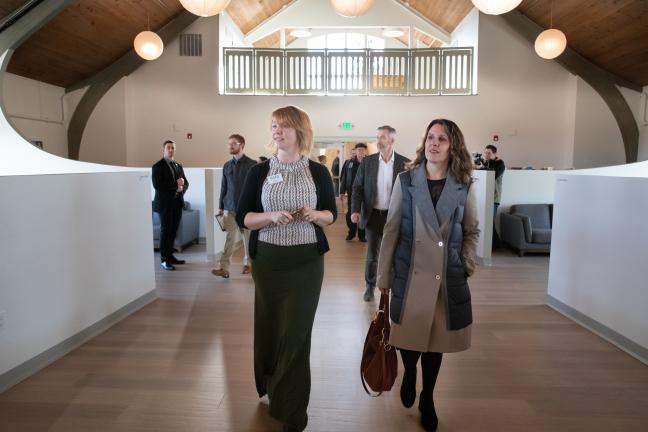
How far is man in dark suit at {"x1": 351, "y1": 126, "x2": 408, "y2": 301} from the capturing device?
Result: 453 cm

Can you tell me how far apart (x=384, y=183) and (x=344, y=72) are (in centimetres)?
802

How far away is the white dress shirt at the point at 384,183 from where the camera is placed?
4531 millimetres

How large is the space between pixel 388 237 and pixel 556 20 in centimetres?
996

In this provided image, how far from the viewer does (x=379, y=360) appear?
2377 mm

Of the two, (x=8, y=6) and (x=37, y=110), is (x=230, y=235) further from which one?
(x=37, y=110)

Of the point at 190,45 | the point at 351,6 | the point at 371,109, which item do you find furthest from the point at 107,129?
the point at 351,6

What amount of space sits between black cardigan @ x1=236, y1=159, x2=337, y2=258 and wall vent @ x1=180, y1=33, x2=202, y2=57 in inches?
411

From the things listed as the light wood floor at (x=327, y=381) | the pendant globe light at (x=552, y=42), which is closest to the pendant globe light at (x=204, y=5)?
the light wood floor at (x=327, y=381)

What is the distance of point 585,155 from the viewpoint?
37.8 ft

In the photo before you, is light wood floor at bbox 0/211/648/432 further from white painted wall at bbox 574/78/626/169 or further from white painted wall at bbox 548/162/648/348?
white painted wall at bbox 574/78/626/169

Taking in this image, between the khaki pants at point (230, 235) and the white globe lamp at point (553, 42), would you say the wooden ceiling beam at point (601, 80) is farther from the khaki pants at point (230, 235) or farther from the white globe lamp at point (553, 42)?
the khaki pants at point (230, 235)

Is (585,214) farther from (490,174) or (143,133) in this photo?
(143,133)

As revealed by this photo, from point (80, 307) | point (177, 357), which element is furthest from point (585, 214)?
point (80, 307)

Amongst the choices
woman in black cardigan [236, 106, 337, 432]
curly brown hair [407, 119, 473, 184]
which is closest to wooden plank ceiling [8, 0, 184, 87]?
woman in black cardigan [236, 106, 337, 432]
